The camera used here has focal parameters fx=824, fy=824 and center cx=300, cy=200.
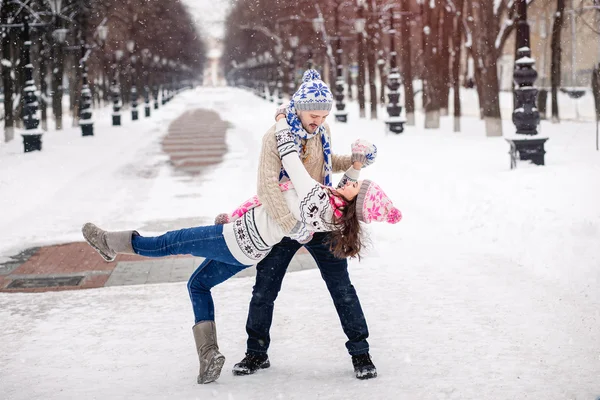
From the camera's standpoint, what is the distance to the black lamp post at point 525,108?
12594 mm

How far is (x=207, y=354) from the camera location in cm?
459

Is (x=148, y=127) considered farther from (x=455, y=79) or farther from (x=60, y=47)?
(x=455, y=79)

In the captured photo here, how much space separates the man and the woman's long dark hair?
0.13 meters

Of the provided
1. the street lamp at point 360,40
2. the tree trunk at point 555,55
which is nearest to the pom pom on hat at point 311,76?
the tree trunk at point 555,55

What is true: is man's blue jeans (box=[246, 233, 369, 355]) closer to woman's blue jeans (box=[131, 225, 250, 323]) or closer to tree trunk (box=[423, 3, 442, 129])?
woman's blue jeans (box=[131, 225, 250, 323])

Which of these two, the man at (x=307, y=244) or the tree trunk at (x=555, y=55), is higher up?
the tree trunk at (x=555, y=55)

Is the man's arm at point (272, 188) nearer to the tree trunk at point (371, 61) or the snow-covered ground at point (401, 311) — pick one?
the snow-covered ground at point (401, 311)

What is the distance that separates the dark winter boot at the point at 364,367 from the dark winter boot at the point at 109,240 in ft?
4.61

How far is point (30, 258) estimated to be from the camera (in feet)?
28.2

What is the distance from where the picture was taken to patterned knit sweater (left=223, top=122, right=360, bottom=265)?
13.9ft

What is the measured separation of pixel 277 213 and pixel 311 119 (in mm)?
545

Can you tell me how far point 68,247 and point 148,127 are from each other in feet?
85.9

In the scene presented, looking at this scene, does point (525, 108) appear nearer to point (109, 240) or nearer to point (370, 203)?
point (370, 203)

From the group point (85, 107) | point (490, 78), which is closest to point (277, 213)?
point (490, 78)
